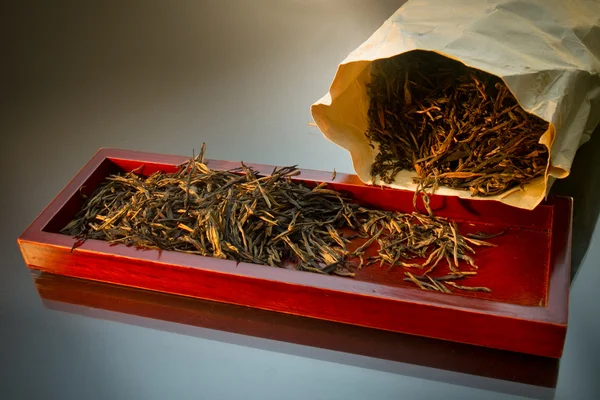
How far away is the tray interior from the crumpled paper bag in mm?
27

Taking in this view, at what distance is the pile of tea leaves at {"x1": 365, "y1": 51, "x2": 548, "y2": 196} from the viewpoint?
1.32m

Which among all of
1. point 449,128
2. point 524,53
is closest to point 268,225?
point 449,128

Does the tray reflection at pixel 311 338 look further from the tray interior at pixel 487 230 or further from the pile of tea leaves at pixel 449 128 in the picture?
the pile of tea leaves at pixel 449 128

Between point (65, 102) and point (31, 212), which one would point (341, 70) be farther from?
point (65, 102)

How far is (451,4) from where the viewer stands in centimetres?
134

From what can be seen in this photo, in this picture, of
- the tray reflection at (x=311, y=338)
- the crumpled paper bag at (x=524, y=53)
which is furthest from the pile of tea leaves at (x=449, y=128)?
the tray reflection at (x=311, y=338)

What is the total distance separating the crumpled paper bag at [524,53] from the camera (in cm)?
119

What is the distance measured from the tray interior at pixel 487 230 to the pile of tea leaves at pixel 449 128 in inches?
1.6

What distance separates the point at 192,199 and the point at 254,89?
0.72 meters

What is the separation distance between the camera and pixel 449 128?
140 cm

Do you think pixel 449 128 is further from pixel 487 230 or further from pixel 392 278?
pixel 392 278

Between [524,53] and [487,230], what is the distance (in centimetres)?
33

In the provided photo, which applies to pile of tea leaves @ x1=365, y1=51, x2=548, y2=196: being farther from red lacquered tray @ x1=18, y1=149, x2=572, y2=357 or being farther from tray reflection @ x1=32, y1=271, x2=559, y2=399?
tray reflection @ x1=32, y1=271, x2=559, y2=399

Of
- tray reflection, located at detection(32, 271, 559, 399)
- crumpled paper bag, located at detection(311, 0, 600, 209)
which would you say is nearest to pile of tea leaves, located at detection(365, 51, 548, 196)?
crumpled paper bag, located at detection(311, 0, 600, 209)
